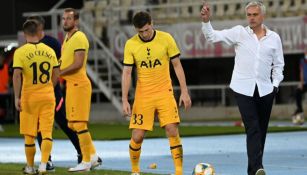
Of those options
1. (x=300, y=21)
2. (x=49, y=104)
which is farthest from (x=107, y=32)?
(x=49, y=104)

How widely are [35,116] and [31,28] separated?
1.23m

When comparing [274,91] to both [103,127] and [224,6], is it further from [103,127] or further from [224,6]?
[224,6]

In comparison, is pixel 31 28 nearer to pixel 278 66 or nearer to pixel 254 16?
pixel 254 16

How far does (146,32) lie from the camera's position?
13.9 metres

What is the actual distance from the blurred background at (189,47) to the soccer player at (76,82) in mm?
17684

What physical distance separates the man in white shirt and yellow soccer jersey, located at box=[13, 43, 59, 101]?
2.93 m

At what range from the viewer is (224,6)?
37156 mm

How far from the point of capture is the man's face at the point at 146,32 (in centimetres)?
1384

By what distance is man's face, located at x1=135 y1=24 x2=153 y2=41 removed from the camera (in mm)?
13844

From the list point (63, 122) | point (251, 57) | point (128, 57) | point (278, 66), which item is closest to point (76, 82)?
point (63, 122)

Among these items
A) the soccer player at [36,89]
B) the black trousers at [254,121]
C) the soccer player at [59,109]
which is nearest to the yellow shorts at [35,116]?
the soccer player at [36,89]

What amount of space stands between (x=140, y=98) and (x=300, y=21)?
68.5 feet

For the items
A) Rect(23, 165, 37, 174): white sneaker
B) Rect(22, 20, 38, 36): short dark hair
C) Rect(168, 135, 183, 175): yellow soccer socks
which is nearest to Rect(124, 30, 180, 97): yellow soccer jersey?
Rect(168, 135, 183, 175): yellow soccer socks

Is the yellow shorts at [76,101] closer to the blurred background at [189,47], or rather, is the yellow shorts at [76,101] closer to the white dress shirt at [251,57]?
the white dress shirt at [251,57]
